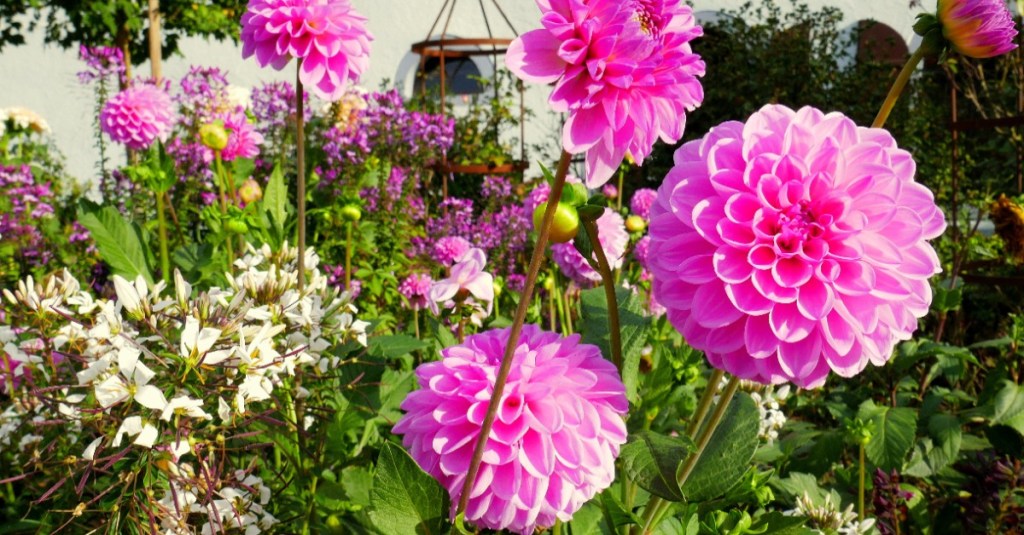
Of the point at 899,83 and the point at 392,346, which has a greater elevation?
the point at 899,83

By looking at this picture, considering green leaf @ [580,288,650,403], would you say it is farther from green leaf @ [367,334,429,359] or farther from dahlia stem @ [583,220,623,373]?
green leaf @ [367,334,429,359]

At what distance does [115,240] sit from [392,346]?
0.90 meters

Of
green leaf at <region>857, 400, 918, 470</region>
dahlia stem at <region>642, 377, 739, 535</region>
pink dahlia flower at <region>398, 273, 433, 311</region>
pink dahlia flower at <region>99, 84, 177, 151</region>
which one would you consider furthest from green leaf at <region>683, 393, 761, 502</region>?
pink dahlia flower at <region>99, 84, 177, 151</region>

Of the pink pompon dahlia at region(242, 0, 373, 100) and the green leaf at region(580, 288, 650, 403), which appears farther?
the pink pompon dahlia at region(242, 0, 373, 100)

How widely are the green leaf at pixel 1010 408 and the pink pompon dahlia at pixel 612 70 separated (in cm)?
158

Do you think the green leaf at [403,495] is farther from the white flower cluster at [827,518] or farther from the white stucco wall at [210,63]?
the white stucco wall at [210,63]

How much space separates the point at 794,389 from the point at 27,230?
3.44 m

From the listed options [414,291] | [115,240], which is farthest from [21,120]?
[414,291]

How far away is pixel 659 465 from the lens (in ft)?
2.34

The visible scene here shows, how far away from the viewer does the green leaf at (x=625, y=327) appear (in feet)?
3.05

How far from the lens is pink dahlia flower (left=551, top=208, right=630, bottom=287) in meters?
1.80

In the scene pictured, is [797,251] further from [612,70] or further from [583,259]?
[583,259]

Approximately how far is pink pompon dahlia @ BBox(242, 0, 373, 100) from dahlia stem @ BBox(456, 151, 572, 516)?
2.77 feet

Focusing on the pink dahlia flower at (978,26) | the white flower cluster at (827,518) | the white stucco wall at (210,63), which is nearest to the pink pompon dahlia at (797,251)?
the pink dahlia flower at (978,26)
